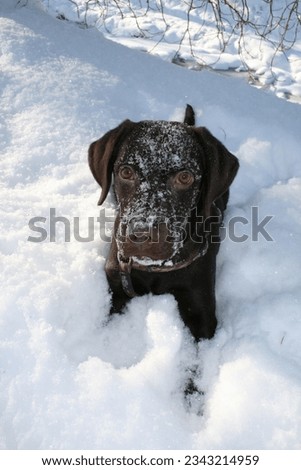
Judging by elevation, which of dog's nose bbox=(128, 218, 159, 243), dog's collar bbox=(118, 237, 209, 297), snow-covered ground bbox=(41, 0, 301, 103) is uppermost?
dog's nose bbox=(128, 218, 159, 243)

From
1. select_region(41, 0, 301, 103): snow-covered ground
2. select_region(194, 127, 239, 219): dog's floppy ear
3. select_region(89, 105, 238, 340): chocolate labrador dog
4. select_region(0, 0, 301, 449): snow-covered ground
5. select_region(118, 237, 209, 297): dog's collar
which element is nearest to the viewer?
select_region(0, 0, 301, 449): snow-covered ground

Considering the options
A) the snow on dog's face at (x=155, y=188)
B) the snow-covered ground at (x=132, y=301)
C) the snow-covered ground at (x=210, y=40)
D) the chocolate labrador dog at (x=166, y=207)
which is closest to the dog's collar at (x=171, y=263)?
the chocolate labrador dog at (x=166, y=207)

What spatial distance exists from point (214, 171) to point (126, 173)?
0.45 m

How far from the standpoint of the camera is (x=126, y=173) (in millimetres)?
2504

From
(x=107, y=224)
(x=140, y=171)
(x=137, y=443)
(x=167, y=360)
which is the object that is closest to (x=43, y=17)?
(x=107, y=224)

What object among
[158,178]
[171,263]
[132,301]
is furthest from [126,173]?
[132,301]

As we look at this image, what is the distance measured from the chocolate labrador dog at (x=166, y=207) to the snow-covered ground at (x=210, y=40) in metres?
3.11

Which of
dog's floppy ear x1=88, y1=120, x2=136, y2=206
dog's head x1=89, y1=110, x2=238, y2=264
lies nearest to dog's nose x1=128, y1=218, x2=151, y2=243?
dog's head x1=89, y1=110, x2=238, y2=264

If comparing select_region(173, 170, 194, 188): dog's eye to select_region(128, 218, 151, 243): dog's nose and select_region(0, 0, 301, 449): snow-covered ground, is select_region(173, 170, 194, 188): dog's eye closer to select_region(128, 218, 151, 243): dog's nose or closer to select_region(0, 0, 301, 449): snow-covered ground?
select_region(128, 218, 151, 243): dog's nose

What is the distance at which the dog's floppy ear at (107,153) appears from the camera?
2623 millimetres

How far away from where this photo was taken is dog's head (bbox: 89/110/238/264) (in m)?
Answer: 2.35

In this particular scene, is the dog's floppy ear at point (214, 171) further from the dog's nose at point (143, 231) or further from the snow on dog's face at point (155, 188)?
the dog's nose at point (143, 231)

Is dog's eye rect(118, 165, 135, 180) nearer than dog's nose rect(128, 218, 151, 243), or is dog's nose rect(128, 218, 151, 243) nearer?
dog's nose rect(128, 218, 151, 243)

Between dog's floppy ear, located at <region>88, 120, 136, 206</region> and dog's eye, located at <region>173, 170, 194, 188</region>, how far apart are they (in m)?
0.39
